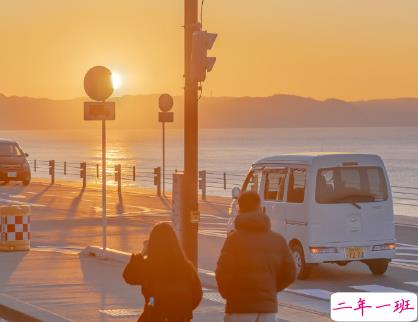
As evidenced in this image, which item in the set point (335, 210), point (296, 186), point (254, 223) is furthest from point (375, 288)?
point (254, 223)

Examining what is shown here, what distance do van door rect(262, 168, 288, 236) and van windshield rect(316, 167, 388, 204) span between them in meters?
0.80

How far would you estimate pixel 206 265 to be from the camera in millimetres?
21859

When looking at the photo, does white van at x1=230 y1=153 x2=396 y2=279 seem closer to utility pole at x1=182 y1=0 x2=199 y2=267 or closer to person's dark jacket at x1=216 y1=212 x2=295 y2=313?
utility pole at x1=182 y1=0 x2=199 y2=267

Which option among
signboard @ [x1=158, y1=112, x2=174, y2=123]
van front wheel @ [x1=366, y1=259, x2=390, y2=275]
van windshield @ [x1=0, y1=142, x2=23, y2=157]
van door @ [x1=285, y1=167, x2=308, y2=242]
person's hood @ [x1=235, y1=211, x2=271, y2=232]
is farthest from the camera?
van windshield @ [x1=0, y1=142, x2=23, y2=157]

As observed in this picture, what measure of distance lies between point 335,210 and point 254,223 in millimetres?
10226

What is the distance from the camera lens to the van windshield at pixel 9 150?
171ft

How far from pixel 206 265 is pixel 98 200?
2078 centimetres

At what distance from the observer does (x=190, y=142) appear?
16078 millimetres

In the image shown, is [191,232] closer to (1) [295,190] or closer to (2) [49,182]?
(1) [295,190]

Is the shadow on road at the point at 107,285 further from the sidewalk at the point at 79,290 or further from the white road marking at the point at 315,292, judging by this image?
the white road marking at the point at 315,292

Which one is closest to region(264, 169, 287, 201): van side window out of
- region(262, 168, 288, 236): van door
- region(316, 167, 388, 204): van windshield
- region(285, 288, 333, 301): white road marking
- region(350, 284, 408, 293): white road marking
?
region(262, 168, 288, 236): van door

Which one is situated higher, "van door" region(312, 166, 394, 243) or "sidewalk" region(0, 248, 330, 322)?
"van door" region(312, 166, 394, 243)

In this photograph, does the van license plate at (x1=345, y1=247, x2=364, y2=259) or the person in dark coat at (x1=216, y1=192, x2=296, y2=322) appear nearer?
the person in dark coat at (x1=216, y1=192, x2=296, y2=322)

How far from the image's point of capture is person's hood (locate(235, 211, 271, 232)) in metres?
9.56
